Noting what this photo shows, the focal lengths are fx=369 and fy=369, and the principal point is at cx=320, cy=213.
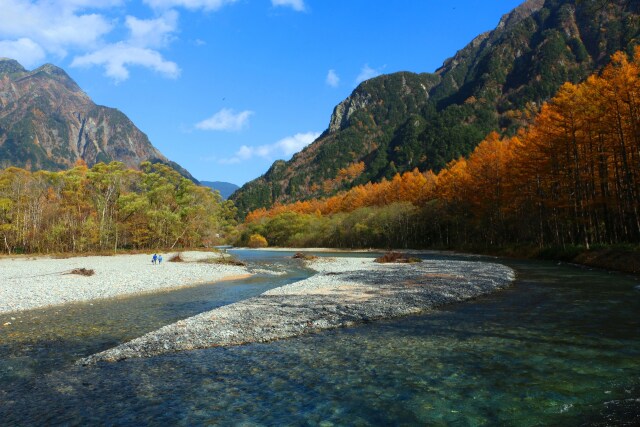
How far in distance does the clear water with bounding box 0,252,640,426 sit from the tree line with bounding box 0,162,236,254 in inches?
2323

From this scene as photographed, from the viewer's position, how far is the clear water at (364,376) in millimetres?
7625

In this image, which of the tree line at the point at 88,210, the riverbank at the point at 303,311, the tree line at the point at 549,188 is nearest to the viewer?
the riverbank at the point at 303,311

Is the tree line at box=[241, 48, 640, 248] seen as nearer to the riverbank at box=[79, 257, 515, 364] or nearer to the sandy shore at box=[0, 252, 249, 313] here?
the riverbank at box=[79, 257, 515, 364]

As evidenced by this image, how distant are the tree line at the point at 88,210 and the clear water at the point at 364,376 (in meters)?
59.0

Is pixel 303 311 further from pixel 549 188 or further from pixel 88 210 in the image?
pixel 88 210

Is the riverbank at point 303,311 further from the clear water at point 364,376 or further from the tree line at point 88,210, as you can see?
the tree line at point 88,210

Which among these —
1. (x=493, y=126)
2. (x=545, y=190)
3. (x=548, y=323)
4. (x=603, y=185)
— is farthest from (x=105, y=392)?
(x=493, y=126)

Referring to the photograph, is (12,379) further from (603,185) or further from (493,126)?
(493,126)

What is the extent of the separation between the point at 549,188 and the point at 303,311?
45.1 m

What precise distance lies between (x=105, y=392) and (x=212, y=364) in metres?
2.89

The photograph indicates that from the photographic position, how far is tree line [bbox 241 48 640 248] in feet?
110

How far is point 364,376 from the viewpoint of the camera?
970cm

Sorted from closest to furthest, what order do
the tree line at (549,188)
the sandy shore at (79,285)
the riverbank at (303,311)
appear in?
the riverbank at (303,311), the sandy shore at (79,285), the tree line at (549,188)

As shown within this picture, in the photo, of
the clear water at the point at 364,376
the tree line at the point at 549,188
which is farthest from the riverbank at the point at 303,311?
the tree line at the point at 549,188
